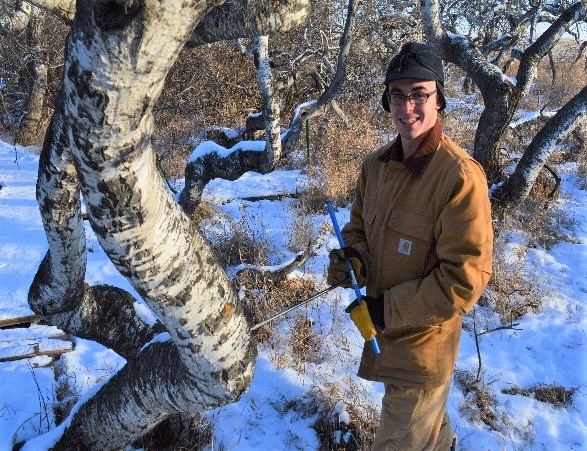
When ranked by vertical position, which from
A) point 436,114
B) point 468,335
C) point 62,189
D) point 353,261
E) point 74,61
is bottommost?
point 468,335

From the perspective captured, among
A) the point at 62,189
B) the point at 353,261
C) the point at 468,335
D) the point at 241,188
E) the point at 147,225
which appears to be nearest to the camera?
the point at 147,225

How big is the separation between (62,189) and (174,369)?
2.54 feet

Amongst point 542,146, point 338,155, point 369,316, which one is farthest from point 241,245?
point 338,155

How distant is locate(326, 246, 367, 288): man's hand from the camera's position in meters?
2.26

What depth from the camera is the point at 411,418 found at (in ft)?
6.98

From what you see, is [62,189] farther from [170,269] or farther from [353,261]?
[353,261]

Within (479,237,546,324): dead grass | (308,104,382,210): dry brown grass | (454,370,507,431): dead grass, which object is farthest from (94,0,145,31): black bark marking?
(308,104,382,210): dry brown grass

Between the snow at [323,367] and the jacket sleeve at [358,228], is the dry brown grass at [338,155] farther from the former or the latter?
the jacket sleeve at [358,228]

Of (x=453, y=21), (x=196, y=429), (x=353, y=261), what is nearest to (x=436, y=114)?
(x=353, y=261)

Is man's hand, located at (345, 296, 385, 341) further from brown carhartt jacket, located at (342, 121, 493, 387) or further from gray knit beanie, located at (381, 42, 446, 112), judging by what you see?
gray knit beanie, located at (381, 42, 446, 112)

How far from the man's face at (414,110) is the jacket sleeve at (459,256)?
0.79 ft

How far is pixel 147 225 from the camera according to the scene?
1.29 m

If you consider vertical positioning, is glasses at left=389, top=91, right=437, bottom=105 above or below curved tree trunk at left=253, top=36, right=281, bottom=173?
above

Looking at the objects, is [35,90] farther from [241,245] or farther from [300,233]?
[300,233]
